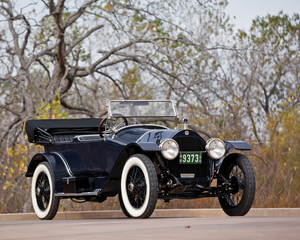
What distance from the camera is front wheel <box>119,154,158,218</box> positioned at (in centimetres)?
632

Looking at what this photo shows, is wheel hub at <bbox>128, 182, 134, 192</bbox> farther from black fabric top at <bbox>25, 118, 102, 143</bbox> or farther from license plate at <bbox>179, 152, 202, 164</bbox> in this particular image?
black fabric top at <bbox>25, 118, 102, 143</bbox>

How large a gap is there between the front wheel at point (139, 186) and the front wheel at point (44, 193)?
1.69 metres

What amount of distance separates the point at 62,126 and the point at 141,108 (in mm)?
1641

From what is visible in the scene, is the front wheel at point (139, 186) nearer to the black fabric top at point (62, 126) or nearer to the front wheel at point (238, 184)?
the front wheel at point (238, 184)

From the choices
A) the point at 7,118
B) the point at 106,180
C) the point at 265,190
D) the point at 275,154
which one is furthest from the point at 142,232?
the point at 7,118

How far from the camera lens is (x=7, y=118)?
1527 centimetres

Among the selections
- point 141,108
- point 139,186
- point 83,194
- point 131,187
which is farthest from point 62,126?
point 139,186

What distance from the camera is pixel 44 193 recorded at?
8.41m

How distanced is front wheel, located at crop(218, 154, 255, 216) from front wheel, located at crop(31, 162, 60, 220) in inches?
106

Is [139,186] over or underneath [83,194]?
over

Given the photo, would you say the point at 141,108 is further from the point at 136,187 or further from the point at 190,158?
the point at 136,187

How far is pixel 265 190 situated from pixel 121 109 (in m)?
4.61

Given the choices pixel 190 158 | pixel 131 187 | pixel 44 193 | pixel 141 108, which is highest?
pixel 141 108

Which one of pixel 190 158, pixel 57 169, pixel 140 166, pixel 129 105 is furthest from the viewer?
pixel 129 105
